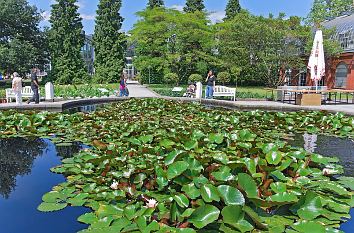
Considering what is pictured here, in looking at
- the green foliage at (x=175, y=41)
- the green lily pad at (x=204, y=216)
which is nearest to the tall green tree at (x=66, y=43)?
the green foliage at (x=175, y=41)

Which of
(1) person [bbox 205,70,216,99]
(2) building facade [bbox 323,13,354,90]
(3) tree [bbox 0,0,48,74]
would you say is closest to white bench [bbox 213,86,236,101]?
(1) person [bbox 205,70,216,99]

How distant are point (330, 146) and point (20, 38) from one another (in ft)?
113

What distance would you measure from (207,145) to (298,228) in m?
2.45

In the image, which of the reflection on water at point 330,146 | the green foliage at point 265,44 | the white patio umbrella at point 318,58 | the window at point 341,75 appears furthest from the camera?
the window at point 341,75

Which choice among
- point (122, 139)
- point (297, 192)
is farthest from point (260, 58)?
point (297, 192)

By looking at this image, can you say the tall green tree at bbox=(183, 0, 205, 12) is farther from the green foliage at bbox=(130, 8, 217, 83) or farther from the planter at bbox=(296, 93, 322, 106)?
the planter at bbox=(296, 93, 322, 106)

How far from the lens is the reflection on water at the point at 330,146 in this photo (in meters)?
5.56

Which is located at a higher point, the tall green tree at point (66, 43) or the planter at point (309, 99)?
the tall green tree at point (66, 43)

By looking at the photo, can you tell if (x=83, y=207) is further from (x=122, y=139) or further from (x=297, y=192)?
(x=122, y=139)

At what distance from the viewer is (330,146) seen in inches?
259

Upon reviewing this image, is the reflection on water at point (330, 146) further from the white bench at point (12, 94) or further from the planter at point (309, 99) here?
the white bench at point (12, 94)

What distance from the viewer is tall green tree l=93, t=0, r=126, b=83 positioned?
3718 cm

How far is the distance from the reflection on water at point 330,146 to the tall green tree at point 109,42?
31553 millimetres

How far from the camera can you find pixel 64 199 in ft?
11.5
